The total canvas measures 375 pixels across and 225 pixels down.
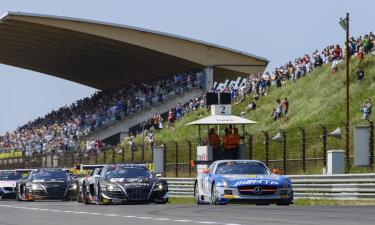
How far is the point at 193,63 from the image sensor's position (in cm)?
7088

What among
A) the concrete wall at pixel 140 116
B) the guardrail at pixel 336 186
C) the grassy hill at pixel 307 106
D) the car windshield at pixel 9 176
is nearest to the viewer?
the guardrail at pixel 336 186

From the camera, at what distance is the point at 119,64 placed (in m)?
78.3

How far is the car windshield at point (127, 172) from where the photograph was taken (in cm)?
2778

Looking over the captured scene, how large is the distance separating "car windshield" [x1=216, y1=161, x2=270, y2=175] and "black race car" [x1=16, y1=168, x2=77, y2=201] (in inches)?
330


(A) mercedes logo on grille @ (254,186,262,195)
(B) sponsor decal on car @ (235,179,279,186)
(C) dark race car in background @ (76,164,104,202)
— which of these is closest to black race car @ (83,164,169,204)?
(C) dark race car in background @ (76,164,104,202)

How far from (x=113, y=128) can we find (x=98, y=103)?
8.74 m

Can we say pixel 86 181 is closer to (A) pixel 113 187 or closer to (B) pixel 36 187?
(A) pixel 113 187

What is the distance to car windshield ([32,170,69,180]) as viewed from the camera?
34756 mm

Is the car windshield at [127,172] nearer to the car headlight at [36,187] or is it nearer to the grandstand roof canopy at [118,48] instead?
the car headlight at [36,187]

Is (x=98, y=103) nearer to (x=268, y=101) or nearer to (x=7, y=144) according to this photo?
(x=7, y=144)

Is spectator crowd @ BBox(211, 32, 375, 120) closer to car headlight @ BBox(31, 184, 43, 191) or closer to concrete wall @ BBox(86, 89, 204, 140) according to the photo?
concrete wall @ BBox(86, 89, 204, 140)

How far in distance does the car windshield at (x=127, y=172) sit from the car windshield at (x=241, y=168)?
97.7 inches

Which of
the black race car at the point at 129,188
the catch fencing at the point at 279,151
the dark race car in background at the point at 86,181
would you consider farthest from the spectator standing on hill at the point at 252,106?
the black race car at the point at 129,188

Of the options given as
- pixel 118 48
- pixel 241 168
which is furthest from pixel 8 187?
pixel 118 48
